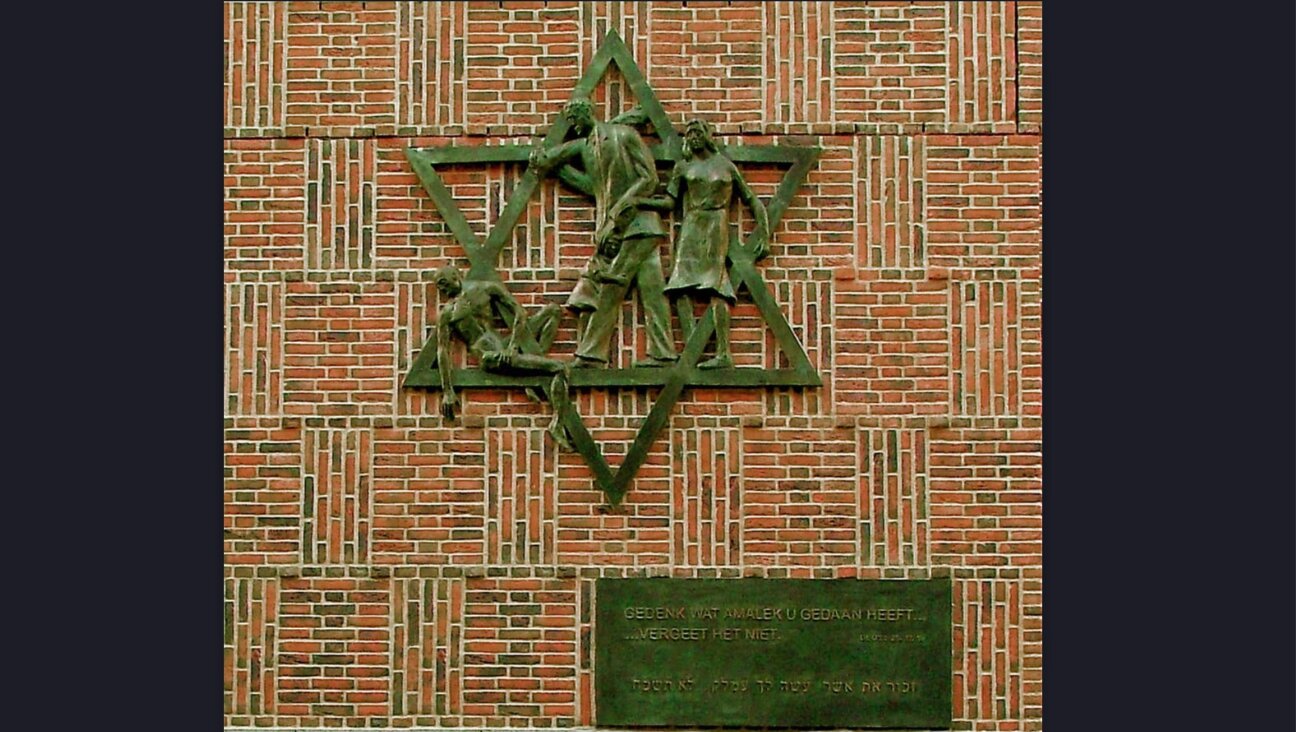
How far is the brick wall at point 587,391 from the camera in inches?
456

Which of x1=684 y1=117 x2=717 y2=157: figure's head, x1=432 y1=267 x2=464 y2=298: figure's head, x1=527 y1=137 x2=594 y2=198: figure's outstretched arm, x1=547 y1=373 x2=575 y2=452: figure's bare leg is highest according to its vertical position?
x1=684 y1=117 x2=717 y2=157: figure's head

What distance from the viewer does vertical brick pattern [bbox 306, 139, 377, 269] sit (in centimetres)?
1177

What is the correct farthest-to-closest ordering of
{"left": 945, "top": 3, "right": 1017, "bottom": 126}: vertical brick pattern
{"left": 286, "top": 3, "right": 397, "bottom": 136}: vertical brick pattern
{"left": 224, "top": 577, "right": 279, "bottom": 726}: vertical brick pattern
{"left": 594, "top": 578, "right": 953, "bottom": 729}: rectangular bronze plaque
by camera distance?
{"left": 286, "top": 3, "right": 397, "bottom": 136}: vertical brick pattern → {"left": 945, "top": 3, "right": 1017, "bottom": 126}: vertical brick pattern → {"left": 224, "top": 577, "right": 279, "bottom": 726}: vertical brick pattern → {"left": 594, "top": 578, "right": 953, "bottom": 729}: rectangular bronze plaque

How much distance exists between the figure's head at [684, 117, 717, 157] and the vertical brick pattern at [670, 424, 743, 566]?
66.7 inches

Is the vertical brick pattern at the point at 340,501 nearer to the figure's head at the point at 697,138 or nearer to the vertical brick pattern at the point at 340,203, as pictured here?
the vertical brick pattern at the point at 340,203

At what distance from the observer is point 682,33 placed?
38.8 feet

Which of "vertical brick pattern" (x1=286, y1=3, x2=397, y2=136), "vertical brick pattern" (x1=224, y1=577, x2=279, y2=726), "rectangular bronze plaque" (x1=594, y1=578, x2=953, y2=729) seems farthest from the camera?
"vertical brick pattern" (x1=286, y1=3, x2=397, y2=136)

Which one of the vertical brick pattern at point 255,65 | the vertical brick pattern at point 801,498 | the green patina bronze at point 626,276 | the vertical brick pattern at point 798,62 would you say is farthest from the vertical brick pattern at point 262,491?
the vertical brick pattern at point 798,62

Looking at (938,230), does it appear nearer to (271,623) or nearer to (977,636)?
(977,636)

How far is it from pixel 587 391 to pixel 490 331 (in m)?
0.70

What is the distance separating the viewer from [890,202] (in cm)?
1170

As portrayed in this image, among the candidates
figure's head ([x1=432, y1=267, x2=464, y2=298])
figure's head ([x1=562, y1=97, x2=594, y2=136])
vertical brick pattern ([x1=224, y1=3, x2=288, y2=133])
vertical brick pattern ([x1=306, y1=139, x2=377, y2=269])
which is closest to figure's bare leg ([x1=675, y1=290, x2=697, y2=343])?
figure's head ([x1=562, y1=97, x2=594, y2=136])

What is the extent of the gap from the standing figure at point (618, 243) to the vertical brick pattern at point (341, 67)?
114 cm

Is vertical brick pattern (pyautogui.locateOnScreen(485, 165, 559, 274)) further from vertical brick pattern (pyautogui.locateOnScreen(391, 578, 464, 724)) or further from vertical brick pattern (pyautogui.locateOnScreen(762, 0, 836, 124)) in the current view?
vertical brick pattern (pyautogui.locateOnScreen(391, 578, 464, 724))
